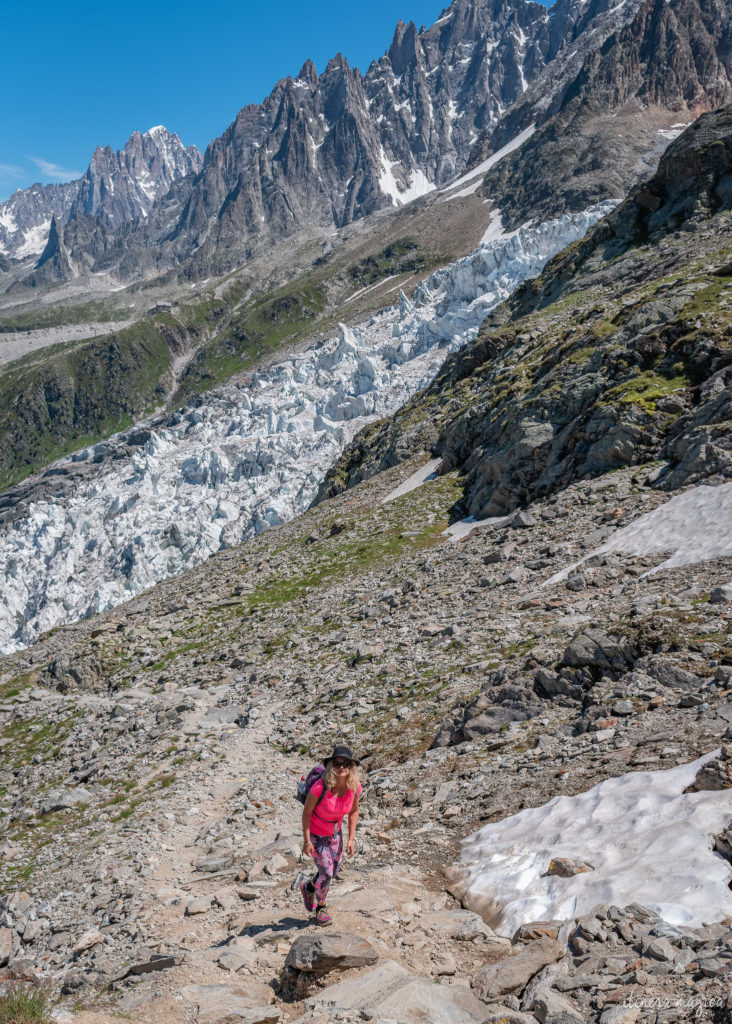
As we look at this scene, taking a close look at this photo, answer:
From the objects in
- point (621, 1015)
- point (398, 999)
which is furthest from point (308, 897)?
point (621, 1015)

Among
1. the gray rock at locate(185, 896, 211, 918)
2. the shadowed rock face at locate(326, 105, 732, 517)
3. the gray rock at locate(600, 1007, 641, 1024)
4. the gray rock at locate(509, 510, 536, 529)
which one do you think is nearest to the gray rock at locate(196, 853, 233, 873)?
the gray rock at locate(185, 896, 211, 918)

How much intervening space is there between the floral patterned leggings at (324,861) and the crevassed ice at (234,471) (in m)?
84.5

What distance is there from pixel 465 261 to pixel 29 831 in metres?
132

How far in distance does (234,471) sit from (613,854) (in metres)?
103

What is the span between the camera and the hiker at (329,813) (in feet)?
28.4

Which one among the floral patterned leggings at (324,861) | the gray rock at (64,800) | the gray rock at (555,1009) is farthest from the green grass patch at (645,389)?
the gray rock at (64,800)

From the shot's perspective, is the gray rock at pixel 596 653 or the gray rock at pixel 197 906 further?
the gray rock at pixel 596 653

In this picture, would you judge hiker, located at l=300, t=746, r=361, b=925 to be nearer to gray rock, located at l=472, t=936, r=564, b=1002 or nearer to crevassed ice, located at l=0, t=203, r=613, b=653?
gray rock, located at l=472, t=936, r=564, b=1002

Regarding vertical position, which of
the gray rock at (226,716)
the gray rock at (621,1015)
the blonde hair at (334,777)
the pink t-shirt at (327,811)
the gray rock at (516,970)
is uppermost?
the blonde hair at (334,777)

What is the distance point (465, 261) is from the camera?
422ft

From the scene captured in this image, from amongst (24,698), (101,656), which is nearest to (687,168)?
(101,656)

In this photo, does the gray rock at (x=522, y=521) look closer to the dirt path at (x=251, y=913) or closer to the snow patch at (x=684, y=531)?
the snow patch at (x=684, y=531)

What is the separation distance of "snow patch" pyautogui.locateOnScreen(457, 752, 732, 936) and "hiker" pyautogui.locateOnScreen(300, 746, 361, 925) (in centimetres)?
196

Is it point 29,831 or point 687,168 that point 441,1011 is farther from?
point 687,168
